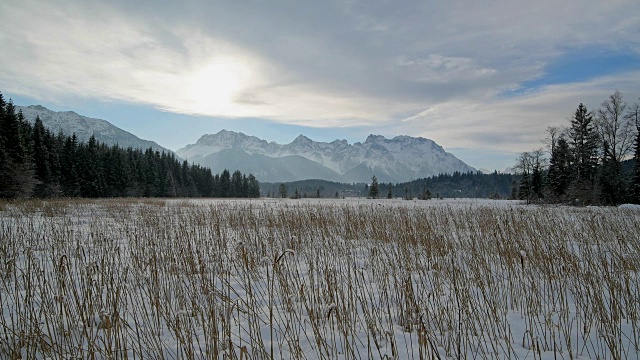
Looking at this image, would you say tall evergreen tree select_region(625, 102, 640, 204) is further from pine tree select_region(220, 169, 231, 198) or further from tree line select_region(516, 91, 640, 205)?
pine tree select_region(220, 169, 231, 198)

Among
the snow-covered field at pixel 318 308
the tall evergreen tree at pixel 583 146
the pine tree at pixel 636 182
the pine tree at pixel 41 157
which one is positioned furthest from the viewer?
the pine tree at pixel 41 157

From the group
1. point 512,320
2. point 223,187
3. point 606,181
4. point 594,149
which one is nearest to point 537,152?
point 594,149

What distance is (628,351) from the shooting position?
2330 millimetres

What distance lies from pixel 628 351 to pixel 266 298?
3253mm

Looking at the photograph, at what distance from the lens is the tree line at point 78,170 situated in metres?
25.7

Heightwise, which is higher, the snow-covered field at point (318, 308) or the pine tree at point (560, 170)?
the pine tree at point (560, 170)

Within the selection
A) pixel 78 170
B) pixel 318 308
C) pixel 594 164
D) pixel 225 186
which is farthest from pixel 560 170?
pixel 225 186

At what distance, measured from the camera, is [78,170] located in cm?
4375

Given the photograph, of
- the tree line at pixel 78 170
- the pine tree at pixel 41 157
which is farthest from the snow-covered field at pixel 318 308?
the pine tree at pixel 41 157

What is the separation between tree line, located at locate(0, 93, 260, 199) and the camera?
25688mm

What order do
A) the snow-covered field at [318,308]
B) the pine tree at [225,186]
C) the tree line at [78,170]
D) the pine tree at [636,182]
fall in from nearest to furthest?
1. the snow-covered field at [318,308]
2. the tree line at [78,170]
3. the pine tree at [636,182]
4. the pine tree at [225,186]

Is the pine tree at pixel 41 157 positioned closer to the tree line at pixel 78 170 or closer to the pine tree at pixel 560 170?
the tree line at pixel 78 170

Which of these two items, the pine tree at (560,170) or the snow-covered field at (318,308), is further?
the pine tree at (560,170)

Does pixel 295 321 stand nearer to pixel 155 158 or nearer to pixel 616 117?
pixel 616 117
